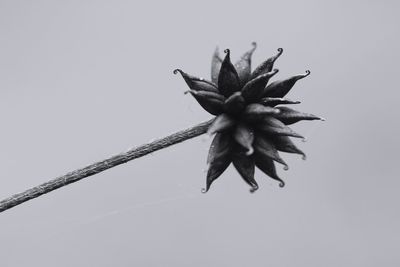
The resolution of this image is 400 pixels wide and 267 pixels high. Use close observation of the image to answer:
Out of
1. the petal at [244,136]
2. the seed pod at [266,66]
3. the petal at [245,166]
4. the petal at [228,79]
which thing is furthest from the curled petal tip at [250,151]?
the seed pod at [266,66]

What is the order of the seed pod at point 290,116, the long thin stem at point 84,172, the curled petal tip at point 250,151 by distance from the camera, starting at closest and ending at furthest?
1. the long thin stem at point 84,172
2. the curled petal tip at point 250,151
3. the seed pod at point 290,116

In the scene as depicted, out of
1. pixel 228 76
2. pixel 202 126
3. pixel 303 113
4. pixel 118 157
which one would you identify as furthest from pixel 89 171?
pixel 303 113

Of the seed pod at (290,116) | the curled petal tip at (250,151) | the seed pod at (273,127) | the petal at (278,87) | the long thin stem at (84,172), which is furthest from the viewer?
the petal at (278,87)

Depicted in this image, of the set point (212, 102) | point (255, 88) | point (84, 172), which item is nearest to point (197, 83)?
point (212, 102)

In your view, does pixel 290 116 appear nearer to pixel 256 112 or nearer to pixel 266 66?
pixel 256 112

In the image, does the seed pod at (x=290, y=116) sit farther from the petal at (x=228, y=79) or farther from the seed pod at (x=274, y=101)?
the petal at (x=228, y=79)

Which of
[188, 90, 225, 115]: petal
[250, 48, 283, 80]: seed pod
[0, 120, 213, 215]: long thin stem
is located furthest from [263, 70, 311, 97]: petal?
[0, 120, 213, 215]: long thin stem

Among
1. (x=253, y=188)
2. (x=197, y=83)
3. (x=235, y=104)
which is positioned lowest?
(x=253, y=188)
